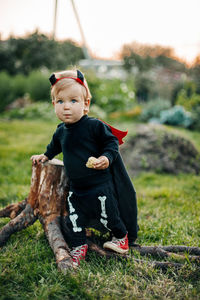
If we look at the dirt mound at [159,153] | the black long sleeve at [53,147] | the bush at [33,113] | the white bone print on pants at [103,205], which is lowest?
the dirt mound at [159,153]

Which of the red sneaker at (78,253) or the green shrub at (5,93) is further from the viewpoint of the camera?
the green shrub at (5,93)

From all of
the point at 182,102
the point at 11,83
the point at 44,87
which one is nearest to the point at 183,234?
the point at 182,102

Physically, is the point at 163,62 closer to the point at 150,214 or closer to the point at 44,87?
the point at 44,87

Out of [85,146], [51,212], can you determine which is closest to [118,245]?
[51,212]

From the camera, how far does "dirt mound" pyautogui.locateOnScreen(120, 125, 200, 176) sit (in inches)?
207

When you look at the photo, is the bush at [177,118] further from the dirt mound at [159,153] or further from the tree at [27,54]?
the tree at [27,54]

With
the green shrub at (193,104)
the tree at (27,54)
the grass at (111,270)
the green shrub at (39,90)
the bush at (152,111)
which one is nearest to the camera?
the grass at (111,270)

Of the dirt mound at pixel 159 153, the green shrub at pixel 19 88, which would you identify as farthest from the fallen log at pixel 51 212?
the green shrub at pixel 19 88

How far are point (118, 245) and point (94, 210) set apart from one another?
35 centimetres

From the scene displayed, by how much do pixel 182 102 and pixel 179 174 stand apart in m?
6.33

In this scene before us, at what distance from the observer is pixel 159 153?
5379 mm

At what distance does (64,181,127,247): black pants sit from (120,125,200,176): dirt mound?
2.96 meters

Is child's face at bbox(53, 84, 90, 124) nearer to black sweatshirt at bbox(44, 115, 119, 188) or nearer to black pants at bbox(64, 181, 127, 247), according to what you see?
black sweatshirt at bbox(44, 115, 119, 188)

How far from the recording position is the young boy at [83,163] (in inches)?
81.0
